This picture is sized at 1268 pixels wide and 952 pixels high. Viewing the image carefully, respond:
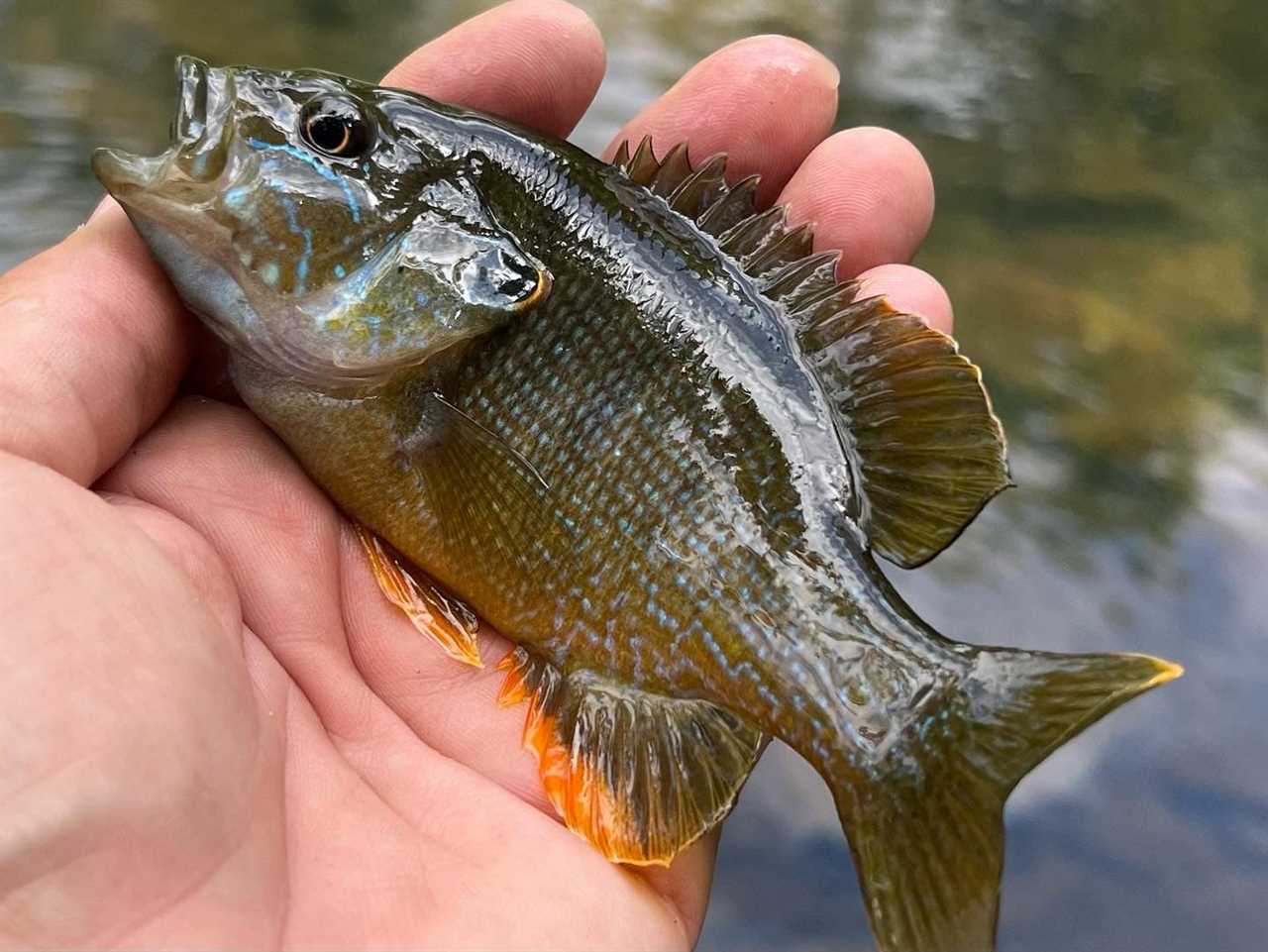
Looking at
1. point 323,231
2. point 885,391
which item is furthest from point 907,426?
point 323,231

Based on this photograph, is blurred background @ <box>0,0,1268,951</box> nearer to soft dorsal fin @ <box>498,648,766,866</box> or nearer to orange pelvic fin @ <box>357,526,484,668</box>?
soft dorsal fin @ <box>498,648,766,866</box>

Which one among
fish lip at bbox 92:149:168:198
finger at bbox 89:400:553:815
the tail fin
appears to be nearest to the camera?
the tail fin

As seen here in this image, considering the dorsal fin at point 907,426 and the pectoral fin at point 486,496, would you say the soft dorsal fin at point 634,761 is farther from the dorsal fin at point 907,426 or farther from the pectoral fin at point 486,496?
the dorsal fin at point 907,426

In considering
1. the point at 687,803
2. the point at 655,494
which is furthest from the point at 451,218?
the point at 687,803

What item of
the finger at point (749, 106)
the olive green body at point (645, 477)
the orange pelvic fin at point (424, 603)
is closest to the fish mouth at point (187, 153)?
the olive green body at point (645, 477)

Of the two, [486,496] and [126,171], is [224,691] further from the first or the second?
[126,171]

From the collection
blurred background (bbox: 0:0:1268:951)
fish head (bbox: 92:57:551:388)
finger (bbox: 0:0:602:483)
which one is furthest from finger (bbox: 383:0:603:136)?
blurred background (bbox: 0:0:1268:951)
